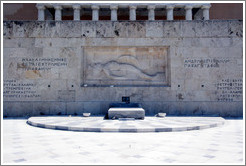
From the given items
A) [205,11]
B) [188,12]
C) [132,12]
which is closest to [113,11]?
[132,12]

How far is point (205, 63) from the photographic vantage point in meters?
13.2

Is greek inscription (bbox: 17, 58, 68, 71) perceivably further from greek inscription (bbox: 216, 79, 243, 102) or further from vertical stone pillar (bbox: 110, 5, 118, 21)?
vertical stone pillar (bbox: 110, 5, 118, 21)

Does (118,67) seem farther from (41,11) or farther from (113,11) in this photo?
(41,11)

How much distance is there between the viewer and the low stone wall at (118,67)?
13094mm

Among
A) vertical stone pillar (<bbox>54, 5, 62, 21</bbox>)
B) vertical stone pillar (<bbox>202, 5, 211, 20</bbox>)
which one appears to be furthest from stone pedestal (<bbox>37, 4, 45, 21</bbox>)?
vertical stone pillar (<bbox>202, 5, 211, 20</bbox>)

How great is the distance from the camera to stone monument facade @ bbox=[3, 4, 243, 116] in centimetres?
1309

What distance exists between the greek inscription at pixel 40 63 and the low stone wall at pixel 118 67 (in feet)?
0.18

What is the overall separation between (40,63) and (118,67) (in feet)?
14.4

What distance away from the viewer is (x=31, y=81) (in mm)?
13180

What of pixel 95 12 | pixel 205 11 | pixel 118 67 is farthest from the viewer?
pixel 95 12

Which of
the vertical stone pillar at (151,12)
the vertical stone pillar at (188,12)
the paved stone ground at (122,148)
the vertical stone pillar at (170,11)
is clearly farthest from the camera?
the vertical stone pillar at (188,12)

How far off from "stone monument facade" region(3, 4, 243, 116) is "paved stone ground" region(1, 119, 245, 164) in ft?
17.5

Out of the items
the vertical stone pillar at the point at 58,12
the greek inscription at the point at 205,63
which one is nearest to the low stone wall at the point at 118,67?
the greek inscription at the point at 205,63

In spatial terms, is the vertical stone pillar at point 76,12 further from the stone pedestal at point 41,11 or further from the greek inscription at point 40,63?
the greek inscription at point 40,63
